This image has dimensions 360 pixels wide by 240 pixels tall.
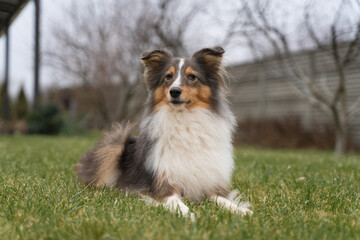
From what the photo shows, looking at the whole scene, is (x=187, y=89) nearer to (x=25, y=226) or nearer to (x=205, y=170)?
(x=205, y=170)

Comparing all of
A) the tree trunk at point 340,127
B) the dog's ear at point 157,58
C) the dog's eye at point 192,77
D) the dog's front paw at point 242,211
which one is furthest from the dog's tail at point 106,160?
the tree trunk at point 340,127

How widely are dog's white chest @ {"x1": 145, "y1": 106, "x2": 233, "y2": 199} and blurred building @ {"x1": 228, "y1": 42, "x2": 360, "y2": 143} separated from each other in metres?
8.85

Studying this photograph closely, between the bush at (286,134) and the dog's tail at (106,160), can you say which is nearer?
the dog's tail at (106,160)

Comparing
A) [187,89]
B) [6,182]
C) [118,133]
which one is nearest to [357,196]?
[187,89]

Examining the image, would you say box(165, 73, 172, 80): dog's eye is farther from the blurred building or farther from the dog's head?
the blurred building

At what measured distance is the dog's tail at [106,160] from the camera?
4.38 metres

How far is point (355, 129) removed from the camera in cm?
1289

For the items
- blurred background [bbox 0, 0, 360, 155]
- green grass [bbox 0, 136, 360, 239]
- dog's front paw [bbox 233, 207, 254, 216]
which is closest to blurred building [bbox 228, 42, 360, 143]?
blurred background [bbox 0, 0, 360, 155]

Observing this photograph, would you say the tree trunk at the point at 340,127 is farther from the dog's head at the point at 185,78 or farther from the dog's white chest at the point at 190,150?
the dog's white chest at the point at 190,150

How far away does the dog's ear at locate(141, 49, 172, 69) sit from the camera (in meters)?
4.13

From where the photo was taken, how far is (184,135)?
3672 mm

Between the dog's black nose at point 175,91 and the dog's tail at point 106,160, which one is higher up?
the dog's black nose at point 175,91

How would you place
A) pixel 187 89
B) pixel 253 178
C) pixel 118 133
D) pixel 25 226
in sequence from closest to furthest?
pixel 25 226 < pixel 187 89 < pixel 118 133 < pixel 253 178

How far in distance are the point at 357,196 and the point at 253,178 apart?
1.59 meters
